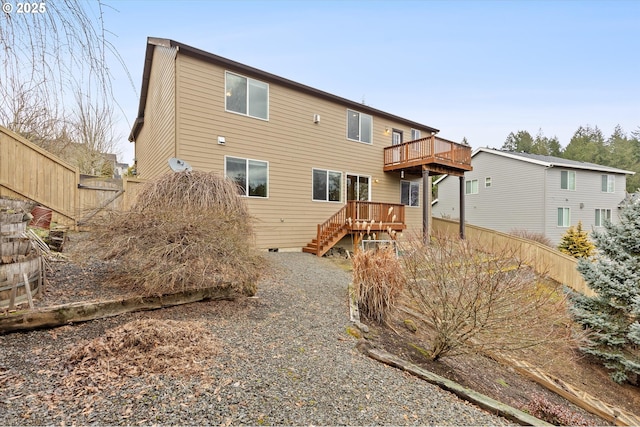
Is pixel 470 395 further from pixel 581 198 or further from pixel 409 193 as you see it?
pixel 581 198

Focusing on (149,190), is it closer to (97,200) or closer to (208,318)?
(208,318)

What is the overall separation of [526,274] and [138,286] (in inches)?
202

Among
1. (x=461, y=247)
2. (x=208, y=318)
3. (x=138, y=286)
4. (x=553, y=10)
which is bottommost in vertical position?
(x=208, y=318)

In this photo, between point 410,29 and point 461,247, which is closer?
point 461,247

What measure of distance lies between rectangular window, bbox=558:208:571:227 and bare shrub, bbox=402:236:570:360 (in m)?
19.5

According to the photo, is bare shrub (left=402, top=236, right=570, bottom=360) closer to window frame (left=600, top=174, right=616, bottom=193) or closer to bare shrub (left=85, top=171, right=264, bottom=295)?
bare shrub (left=85, top=171, right=264, bottom=295)

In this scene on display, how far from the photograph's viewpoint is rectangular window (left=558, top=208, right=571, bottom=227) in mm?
19656

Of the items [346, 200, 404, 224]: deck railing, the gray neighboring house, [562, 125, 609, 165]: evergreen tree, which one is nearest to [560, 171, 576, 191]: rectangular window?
the gray neighboring house

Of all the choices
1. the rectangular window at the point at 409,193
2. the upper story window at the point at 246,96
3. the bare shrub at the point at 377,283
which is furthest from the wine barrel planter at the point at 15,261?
the rectangular window at the point at 409,193

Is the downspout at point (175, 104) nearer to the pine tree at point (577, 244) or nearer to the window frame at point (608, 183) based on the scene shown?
the pine tree at point (577, 244)

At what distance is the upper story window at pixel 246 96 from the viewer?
9.95 m

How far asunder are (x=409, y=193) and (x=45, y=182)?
13.6 m

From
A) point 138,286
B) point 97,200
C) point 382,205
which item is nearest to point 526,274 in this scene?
point 138,286

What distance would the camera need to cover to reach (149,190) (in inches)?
227
